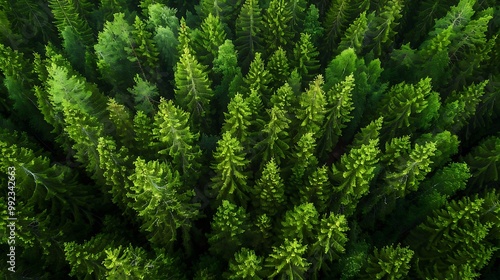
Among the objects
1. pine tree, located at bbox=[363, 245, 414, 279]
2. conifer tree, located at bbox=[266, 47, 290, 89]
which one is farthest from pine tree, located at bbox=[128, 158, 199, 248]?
pine tree, located at bbox=[363, 245, 414, 279]

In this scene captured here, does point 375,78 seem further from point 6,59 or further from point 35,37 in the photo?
point 35,37

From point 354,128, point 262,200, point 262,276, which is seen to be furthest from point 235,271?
point 354,128

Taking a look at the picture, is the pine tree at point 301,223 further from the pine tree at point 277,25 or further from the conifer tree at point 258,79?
the pine tree at point 277,25

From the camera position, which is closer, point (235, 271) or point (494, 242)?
point (235, 271)

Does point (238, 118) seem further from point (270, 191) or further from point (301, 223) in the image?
point (301, 223)

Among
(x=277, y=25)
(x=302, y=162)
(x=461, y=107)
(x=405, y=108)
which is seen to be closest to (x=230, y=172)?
(x=302, y=162)

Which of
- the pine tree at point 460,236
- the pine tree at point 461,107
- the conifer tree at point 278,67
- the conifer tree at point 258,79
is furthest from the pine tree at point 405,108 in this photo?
the conifer tree at point 258,79
